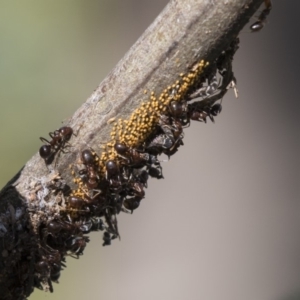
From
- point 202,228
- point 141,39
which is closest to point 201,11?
point 141,39

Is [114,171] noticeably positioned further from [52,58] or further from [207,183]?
[52,58]

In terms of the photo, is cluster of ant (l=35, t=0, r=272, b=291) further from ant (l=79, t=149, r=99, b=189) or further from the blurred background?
the blurred background

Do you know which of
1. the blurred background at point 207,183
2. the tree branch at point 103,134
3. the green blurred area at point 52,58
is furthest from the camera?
the green blurred area at point 52,58

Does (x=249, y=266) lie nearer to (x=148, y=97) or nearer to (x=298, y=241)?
(x=298, y=241)

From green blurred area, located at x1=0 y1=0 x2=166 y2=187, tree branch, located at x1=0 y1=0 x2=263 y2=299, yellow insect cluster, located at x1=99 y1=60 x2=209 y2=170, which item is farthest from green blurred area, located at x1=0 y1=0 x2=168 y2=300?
yellow insect cluster, located at x1=99 y1=60 x2=209 y2=170

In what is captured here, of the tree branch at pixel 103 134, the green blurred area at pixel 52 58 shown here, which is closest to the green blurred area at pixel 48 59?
the green blurred area at pixel 52 58

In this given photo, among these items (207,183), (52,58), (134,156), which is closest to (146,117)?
(134,156)

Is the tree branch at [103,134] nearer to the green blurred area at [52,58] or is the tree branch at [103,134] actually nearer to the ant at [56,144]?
the ant at [56,144]

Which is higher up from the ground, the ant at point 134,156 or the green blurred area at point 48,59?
the green blurred area at point 48,59
